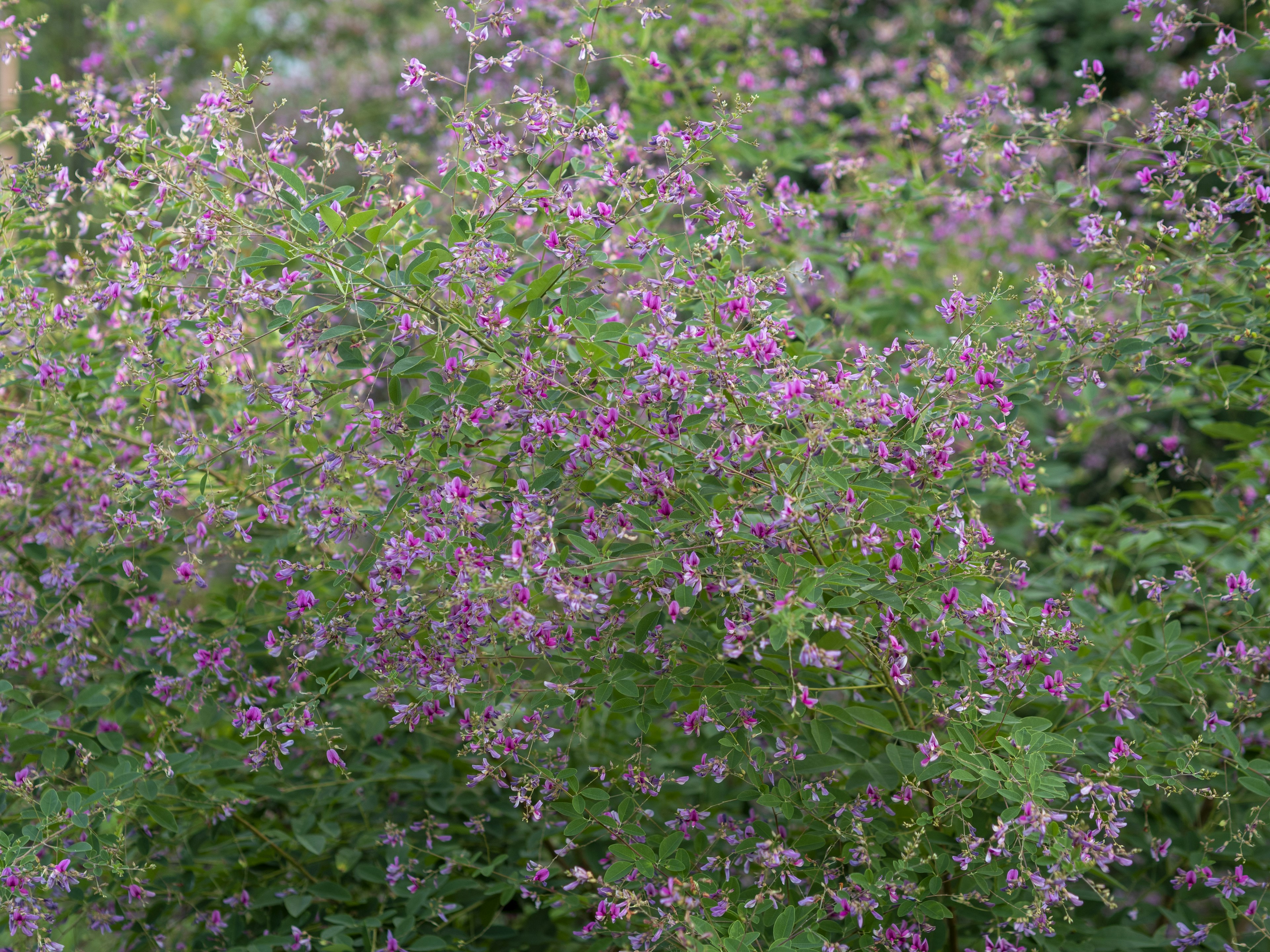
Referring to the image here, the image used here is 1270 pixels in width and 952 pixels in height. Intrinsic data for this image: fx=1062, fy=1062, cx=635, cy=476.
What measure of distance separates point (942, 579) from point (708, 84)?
278 cm

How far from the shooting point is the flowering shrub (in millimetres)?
2227

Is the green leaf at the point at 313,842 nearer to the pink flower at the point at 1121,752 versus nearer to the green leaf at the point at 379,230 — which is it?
the green leaf at the point at 379,230

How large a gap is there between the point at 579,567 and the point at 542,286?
63cm

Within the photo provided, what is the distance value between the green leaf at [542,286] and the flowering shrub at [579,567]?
60 millimetres

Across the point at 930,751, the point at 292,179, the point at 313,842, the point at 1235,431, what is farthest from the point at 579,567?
the point at 1235,431

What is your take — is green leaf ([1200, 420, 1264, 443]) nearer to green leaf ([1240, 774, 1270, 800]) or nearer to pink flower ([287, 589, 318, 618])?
green leaf ([1240, 774, 1270, 800])

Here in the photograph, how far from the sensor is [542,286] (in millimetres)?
2338

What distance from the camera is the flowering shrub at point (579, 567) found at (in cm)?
223

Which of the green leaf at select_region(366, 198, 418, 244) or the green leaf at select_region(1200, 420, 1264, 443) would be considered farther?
the green leaf at select_region(1200, 420, 1264, 443)

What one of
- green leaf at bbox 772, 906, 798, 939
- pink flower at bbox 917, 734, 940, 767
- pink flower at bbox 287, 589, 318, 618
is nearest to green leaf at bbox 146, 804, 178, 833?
pink flower at bbox 287, 589, 318, 618

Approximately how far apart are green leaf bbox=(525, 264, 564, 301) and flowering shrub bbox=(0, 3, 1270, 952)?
0.20 feet

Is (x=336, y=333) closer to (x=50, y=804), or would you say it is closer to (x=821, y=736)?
(x=50, y=804)

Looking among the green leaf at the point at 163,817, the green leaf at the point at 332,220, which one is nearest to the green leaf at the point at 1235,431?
the green leaf at the point at 332,220

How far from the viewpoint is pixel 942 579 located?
7.29 ft
